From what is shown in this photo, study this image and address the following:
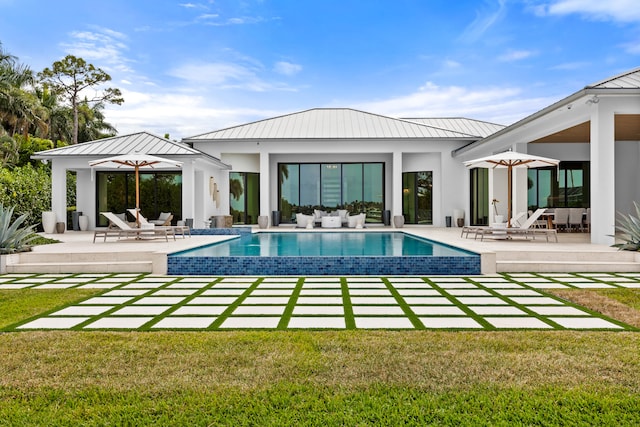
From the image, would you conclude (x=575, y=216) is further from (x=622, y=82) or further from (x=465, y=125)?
(x=465, y=125)

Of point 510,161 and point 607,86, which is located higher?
point 607,86

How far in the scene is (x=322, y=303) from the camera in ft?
18.6

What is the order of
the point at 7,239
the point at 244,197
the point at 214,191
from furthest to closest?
the point at 244,197 → the point at 214,191 → the point at 7,239

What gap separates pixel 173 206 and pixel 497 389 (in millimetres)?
17802

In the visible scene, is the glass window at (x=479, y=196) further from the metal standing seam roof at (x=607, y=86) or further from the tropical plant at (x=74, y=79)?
the tropical plant at (x=74, y=79)

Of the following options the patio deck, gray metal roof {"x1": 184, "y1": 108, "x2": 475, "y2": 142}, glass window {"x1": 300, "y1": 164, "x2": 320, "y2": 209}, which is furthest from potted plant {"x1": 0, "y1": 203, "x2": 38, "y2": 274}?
glass window {"x1": 300, "y1": 164, "x2": 320, "y2": 209}

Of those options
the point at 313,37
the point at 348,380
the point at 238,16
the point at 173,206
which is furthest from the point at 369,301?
the point at 313,37

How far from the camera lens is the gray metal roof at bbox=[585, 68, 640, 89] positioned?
9.91 metres

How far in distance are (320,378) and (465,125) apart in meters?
21.7

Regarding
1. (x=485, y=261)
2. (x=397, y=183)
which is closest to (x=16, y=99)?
(x=397, y=183)

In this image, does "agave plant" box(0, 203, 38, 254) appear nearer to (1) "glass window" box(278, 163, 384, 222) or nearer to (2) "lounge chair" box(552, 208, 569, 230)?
(1) "glass window" box(278, 163, 384, 222)

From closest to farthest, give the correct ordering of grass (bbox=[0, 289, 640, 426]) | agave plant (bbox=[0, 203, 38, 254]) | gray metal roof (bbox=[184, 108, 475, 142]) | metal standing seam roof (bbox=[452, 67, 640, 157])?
grass (bbox=[0, 289, 640, 426]), agave plant (bbox=[0, 203, 38, 254]), metal standing seam roof (bbox=[452, 67, 640, 157]), gray metal roof (bbox=[184, 108, 475, 142])

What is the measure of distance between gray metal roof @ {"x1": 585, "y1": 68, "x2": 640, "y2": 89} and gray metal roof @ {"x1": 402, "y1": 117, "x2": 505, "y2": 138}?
9.07 m

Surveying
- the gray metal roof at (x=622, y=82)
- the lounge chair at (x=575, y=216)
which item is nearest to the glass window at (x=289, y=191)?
the lounge chair at (x=575, y=216)
